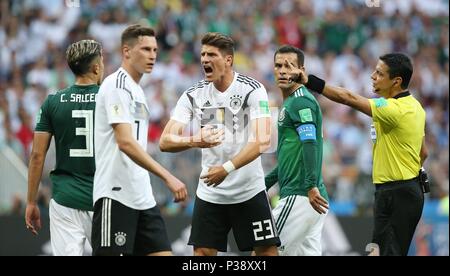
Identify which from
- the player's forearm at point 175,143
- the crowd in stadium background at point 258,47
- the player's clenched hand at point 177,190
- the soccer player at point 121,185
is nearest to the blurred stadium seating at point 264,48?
the crowd in stadium background at point 258,47

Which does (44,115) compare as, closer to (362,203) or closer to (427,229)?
(362,203)

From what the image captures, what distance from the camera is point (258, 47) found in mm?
22281

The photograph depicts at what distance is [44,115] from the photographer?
9.64 metres

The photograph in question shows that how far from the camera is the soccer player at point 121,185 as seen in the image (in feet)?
28.2

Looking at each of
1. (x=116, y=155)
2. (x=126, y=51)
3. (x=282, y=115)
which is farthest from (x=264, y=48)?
(x=116, y=155)

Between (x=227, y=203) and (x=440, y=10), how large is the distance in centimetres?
1629

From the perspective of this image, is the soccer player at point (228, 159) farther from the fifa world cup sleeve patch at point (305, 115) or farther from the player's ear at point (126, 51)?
the player's ear at point (126, 51)

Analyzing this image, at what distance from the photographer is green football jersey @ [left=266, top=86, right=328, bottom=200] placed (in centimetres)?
985

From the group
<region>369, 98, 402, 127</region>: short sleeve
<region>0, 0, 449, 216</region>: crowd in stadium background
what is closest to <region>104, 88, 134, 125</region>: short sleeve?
<region>369, 98, 402, 127</region>: short sleeve

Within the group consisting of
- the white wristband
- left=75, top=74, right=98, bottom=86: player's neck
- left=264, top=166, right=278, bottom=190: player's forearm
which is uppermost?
left=75, top=74, right=98, bottom=86: player's neck

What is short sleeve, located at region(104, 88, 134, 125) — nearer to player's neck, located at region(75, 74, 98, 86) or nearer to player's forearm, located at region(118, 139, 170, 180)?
player's forearm, located at region(118, 139, 170, 180)

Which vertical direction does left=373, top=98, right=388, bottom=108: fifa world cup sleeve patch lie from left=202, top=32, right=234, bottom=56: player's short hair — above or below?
below

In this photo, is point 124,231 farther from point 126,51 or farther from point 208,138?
point 126,51

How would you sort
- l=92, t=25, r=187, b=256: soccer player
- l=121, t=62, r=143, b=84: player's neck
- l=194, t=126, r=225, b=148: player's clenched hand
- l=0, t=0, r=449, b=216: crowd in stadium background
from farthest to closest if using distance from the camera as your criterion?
l=0, t=0, r=449, b=216: crowd in stadium background < l=121, t=62, r=143, b=84: player's neck < l=194, t=126, r=225, b=148: player's clenched hand < l=92, t=25, r=187, b=256: soccer player
